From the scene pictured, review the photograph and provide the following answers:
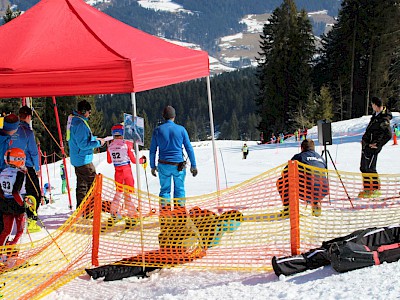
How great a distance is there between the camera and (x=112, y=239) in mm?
5375

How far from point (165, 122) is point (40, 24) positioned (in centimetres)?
215

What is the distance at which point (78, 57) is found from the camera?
18.1 feet

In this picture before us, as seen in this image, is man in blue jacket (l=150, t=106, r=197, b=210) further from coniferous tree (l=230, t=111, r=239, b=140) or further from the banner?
coniferous tree (l=230, t=111, r=239, b=140)

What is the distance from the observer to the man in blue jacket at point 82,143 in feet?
20.9

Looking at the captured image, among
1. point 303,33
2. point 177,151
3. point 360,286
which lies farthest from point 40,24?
point 303,33

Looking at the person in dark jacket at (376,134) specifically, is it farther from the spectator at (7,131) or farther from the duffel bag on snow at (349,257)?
the spectator at (7,131)

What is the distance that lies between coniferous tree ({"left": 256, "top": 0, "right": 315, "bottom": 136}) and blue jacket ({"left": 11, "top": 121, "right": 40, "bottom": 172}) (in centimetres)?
4034

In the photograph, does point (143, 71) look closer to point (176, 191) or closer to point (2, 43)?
point (176, 191)

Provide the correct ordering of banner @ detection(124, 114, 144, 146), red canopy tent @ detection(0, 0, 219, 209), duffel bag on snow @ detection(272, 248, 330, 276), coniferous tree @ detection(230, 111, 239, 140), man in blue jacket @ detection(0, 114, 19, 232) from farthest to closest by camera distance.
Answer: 1. coniferous tree @ detection(230, 111, 239, 140)
2. man in blue jacket @ detection(0, 114, 19, 232)
3. red canopy tent @ detection(0, 0, 219, 209)
4. banner @ detection(124, 114, 144, 146)
5. duffel bag on snow @ detection(272, 248, 330, 276)

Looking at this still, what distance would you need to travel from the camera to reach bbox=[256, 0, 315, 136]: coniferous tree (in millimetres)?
46031

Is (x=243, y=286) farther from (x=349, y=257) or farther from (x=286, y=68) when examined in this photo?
(x=286, y=68)

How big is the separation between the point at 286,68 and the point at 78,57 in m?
42.9

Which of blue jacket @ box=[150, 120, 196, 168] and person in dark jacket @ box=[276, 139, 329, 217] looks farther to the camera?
blue jacket @ box=[150, 120, 196, 168]

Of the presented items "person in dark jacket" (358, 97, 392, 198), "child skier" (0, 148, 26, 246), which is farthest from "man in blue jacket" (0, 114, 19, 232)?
"person in dark jacket" (358, 97, 392, 198)
